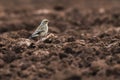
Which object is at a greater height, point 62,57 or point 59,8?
point 59,8

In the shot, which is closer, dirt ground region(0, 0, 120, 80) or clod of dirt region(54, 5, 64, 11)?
dirt ground region(0, 0, 120, 80)

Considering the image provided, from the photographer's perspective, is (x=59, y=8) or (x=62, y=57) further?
(x=59, y=8)

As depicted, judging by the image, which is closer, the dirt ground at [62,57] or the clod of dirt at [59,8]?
the dirt ground at [62,57]

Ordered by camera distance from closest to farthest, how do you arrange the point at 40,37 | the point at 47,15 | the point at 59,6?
the point at 40,37 < the point at 47,15 < the point at 59,6

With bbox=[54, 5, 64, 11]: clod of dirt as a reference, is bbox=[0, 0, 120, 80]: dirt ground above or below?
below

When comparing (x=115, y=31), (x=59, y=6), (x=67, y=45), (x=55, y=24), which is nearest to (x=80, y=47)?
(x=67, y=45)

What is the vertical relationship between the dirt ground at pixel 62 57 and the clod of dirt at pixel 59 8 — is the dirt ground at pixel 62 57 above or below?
below

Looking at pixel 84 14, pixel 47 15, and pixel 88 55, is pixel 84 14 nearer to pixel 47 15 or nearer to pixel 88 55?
pixel 47 15

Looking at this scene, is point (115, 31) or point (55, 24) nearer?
point (115, 31)

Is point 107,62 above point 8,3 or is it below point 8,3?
below

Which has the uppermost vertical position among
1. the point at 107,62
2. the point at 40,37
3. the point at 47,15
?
the point at 47,15

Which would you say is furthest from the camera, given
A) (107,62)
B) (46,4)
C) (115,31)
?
(46,4)
